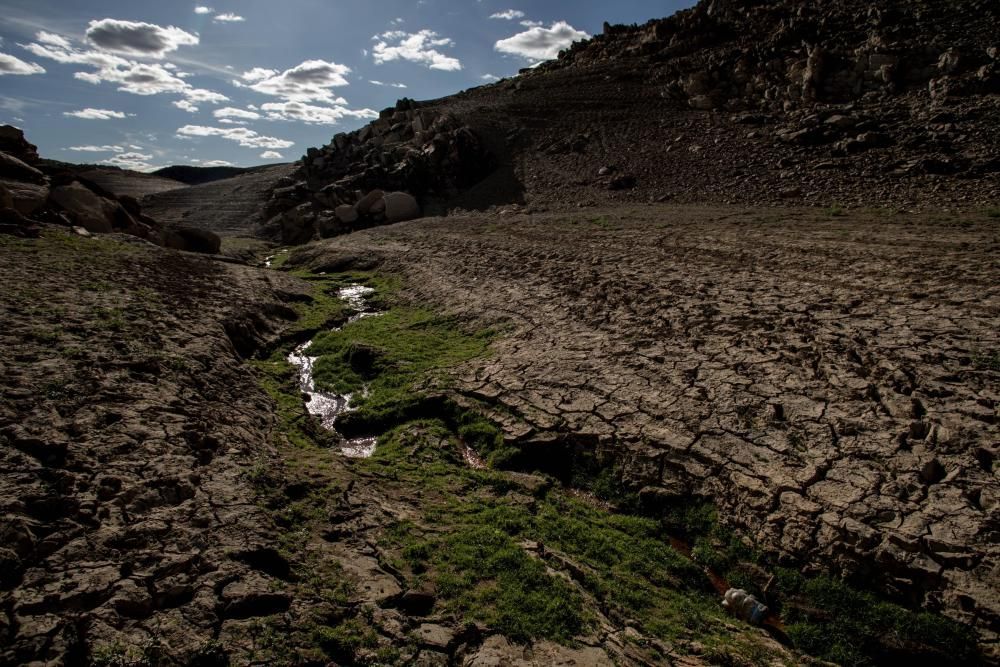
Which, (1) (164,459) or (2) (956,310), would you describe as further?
(2) (956,310)

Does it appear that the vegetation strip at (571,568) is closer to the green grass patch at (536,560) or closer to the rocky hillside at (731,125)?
the green grass patch at (536,560)

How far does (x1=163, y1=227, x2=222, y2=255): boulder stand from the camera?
30.2 meters

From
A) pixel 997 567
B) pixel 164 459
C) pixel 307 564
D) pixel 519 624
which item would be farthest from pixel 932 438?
pixel 164 459

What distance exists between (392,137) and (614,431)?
2536 inches

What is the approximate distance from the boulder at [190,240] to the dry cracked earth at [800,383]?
736 inches

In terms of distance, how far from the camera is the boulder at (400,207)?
157ft

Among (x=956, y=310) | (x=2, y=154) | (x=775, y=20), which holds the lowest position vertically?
(x=956, y=310)

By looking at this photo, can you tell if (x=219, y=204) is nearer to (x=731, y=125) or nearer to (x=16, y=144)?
(x=16, y=144)

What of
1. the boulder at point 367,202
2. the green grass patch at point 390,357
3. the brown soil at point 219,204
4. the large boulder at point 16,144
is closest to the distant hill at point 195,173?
the brown soil at point 219,204

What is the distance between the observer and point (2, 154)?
24734 millimetres

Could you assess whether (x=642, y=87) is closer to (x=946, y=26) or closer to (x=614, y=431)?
(x=946, y=26)

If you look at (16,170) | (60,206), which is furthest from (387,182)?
(16,170)

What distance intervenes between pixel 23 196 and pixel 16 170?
11.4 ft

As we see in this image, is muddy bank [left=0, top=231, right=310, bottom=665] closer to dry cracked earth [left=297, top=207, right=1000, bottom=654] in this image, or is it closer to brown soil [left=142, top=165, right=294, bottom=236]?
dry cracked earth [left=297, top=207, right=1000, bottom=654]
